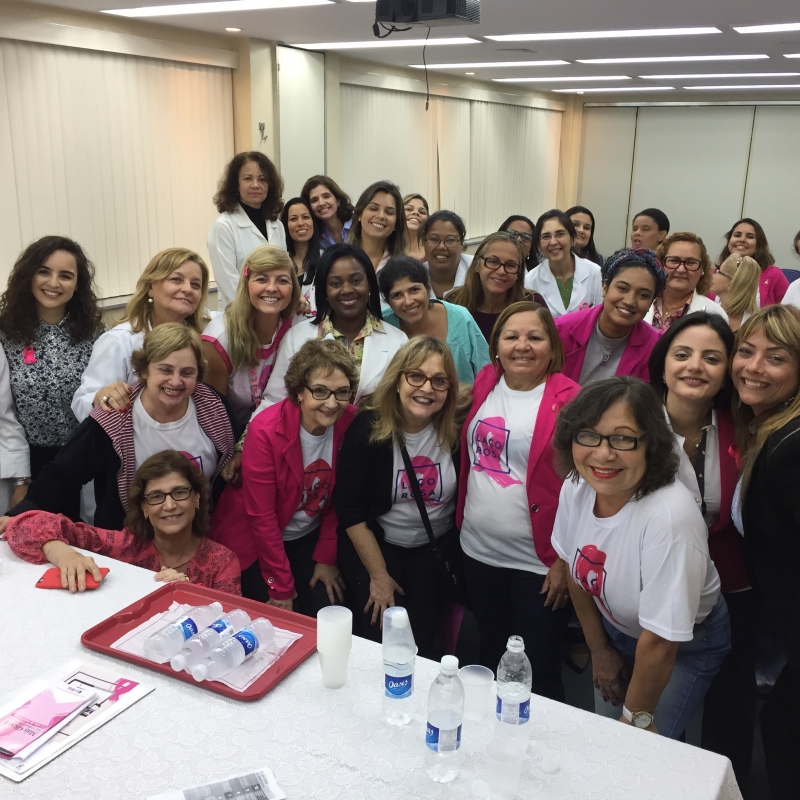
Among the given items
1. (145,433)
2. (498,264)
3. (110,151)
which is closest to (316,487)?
(145,433)

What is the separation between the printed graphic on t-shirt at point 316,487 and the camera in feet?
8.18

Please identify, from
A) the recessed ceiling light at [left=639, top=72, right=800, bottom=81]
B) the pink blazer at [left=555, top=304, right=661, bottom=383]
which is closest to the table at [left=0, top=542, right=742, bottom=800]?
the pink blazer at [left=555, top=304, right=661, bottom=383]

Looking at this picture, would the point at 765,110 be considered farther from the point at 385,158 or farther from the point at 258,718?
the point at 258,718

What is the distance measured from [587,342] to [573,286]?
5.90ft

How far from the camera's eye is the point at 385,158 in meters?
7.67

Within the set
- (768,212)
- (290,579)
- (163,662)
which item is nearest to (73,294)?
(290,579)

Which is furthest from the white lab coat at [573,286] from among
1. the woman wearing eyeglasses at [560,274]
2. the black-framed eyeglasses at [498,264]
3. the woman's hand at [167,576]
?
the woman's hand at [167,576]

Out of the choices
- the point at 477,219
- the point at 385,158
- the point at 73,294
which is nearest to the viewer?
the point at 73,294

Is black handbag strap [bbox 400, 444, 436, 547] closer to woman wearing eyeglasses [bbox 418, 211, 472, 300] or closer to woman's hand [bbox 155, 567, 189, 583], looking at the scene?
woman's hand [bbox 155, 567, 189, 583]

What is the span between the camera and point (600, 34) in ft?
17.1

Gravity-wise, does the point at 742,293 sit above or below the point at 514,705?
above

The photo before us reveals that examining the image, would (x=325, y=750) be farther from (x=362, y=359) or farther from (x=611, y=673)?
(x=362, y=359)

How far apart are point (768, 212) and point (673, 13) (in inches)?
263

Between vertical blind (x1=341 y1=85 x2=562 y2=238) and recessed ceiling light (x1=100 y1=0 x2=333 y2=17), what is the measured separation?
2533 mm
